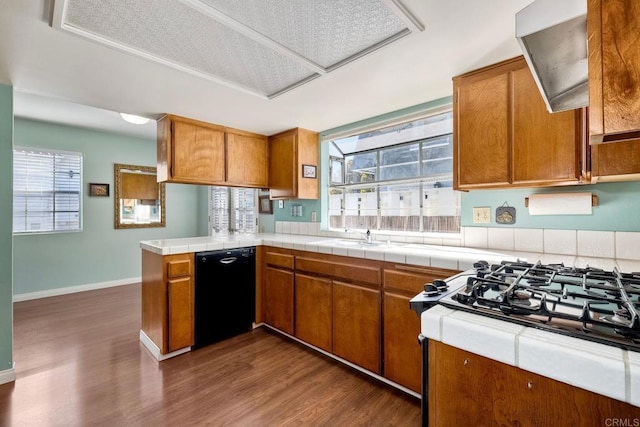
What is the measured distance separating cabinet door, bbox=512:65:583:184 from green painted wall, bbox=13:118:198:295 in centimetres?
535

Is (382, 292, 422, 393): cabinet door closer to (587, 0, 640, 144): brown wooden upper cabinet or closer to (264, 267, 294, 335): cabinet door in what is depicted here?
(264, 267, 294, 335): cabinet door

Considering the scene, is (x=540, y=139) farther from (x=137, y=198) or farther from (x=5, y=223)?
(x=137, y=198)

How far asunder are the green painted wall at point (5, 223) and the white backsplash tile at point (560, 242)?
3743 millimetres

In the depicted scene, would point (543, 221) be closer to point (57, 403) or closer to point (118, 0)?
point (118, 0)

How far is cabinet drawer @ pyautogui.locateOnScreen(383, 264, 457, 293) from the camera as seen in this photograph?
1.74 m

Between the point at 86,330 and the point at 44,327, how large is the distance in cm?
49

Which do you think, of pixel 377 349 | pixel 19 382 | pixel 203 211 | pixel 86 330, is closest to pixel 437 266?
pixel 377 349

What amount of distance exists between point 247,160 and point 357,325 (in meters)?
2.17

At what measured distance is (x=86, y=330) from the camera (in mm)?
2971

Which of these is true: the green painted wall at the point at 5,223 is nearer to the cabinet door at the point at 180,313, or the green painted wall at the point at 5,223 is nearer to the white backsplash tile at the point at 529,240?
the cabinet door at the point at 180,313

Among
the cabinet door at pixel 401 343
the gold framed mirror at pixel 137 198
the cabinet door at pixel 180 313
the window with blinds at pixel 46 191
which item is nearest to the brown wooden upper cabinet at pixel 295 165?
the cabinet door at pixel 180 313

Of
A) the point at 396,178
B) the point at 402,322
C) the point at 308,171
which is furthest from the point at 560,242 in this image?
the point at 308,171

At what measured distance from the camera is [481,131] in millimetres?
1833

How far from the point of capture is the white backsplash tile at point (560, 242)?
5.77 feet
